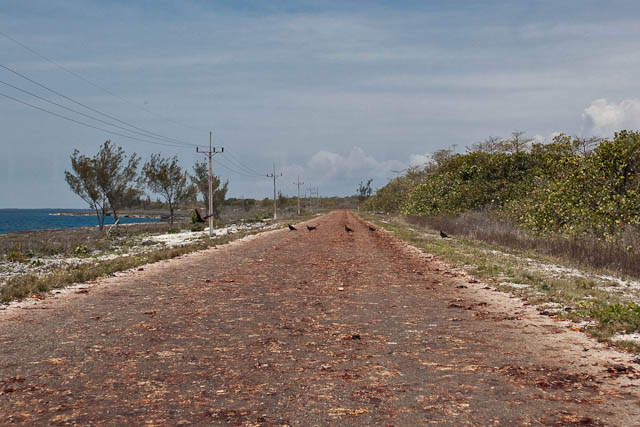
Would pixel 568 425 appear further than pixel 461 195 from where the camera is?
No

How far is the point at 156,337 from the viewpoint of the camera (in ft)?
22.3

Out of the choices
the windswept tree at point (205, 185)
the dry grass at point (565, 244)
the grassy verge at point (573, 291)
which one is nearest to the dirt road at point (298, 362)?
the grassy verge at point (573, 291)

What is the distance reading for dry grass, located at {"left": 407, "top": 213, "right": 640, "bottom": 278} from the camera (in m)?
15.3

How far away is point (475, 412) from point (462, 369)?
1183 mm

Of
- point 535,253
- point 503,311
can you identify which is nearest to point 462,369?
point 503,311

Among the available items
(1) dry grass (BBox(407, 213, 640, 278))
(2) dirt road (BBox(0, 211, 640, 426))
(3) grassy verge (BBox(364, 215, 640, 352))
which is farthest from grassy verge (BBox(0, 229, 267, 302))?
(1) dry grass (BBox(407, 213, 640, 278))

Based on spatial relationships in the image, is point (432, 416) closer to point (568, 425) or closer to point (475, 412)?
point (475, 412)

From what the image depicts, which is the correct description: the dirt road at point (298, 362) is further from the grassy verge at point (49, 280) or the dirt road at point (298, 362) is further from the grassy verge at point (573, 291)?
the grassy verge at point (49, 280)

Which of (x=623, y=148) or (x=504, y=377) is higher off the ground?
(x=623, y=148)

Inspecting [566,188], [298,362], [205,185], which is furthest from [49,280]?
[205,185]

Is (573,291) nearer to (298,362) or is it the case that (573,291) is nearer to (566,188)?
(298,362)


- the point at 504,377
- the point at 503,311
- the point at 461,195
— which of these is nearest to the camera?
the point at 504,377

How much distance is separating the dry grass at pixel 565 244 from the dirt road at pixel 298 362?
7.80 metres

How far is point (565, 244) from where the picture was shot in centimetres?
1916
